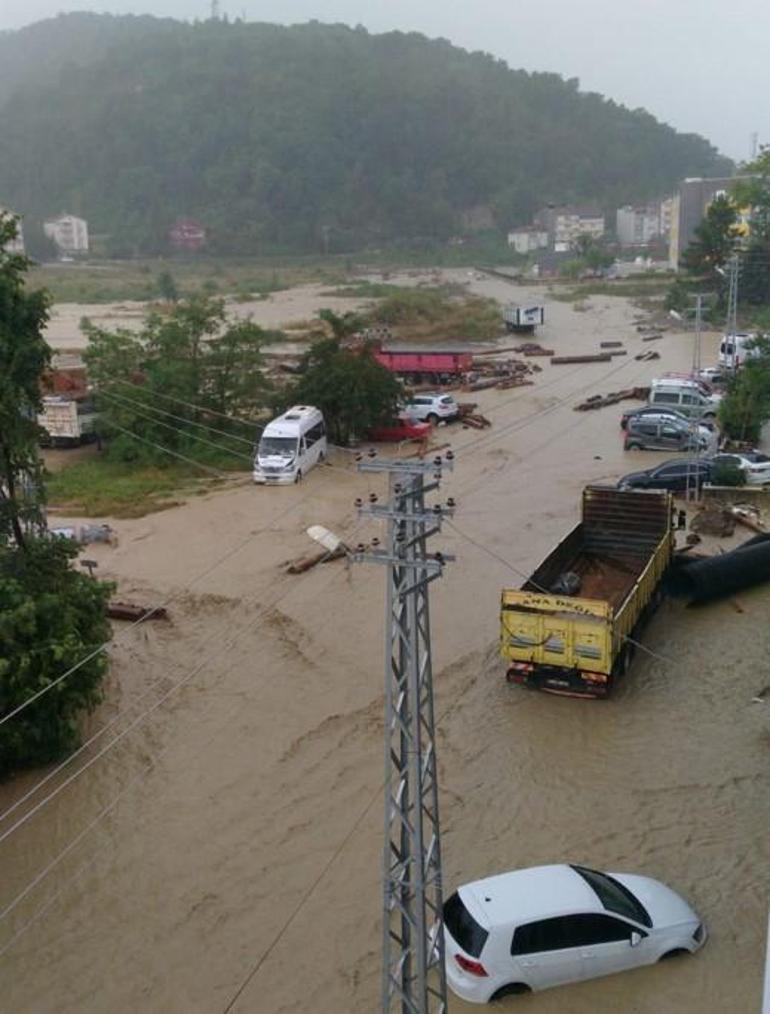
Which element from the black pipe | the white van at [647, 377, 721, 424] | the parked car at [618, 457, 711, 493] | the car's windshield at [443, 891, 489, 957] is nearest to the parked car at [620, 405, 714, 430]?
the white van at [647, 377, 721, 424]

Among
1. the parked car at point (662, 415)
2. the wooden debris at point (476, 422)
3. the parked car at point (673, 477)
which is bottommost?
the wooden debris at point (476, 422)

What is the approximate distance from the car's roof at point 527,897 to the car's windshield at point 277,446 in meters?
17.1

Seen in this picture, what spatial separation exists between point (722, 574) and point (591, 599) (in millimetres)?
2615

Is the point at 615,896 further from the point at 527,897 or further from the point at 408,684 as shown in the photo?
the point at 408,684

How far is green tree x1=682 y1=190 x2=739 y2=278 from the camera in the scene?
59.3m

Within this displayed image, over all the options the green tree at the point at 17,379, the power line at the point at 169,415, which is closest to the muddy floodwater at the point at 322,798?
the green tree at the point at 17,379

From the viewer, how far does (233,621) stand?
17.3 m

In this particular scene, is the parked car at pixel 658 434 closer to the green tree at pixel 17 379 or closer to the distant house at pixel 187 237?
the green tree at pixel 17 379

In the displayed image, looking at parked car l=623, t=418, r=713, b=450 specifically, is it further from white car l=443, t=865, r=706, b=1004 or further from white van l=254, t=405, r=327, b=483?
white car l=443, t=865, r=706, b=1004

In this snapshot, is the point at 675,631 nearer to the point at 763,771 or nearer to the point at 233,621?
the point at 763,771

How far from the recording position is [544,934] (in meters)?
8.67

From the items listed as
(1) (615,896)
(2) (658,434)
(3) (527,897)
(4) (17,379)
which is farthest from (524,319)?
(3) (527,897)

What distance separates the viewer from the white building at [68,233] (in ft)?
443

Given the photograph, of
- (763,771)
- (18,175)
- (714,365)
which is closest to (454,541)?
(763,771)
